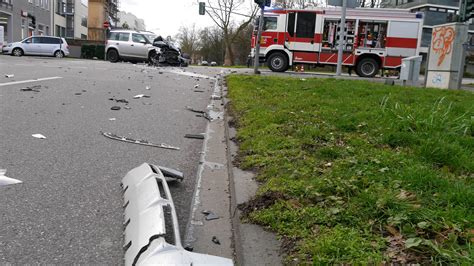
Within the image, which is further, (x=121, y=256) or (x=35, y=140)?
(x=35, y=140)

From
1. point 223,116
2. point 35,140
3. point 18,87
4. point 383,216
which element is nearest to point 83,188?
point 35,140

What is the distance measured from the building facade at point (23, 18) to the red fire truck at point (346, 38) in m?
32.6

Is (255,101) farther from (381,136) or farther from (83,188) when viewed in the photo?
(83,188)

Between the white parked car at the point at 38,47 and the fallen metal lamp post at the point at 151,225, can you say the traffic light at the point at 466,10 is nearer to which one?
the fallen metal lamp post at the point at 151,225

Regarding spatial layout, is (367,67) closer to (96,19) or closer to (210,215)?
(210,215)

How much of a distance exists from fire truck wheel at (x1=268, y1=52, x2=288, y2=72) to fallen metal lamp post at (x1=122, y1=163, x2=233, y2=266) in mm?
18480

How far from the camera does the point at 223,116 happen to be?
744 centimetres

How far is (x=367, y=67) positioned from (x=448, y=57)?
878cm

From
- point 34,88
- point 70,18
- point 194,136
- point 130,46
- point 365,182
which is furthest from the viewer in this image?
point 70,18

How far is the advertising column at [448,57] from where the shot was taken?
1253cm

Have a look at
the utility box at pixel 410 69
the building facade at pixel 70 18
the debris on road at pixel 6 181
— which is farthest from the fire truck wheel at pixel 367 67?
the building facade at pixel 70 18

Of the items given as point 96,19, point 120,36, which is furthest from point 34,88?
point 96,19

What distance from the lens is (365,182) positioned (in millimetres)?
3324

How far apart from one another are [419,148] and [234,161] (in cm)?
175
